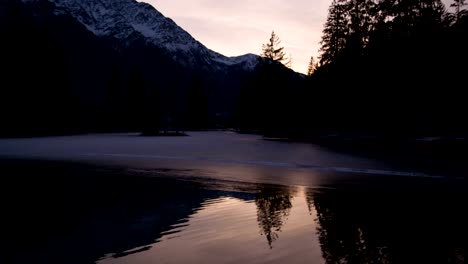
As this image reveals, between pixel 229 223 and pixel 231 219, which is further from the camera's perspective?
pixel 231 219

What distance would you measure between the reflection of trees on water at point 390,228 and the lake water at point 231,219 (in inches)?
0.6

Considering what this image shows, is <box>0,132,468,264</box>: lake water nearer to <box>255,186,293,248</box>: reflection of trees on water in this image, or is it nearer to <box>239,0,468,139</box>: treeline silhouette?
<box>255,186,293,248</box>: reflection of trees on water

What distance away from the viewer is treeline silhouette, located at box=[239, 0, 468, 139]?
32.8 meters

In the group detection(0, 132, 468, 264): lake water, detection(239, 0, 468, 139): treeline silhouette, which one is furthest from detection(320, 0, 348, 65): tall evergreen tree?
detection(0, 132, 468, 264): lake water

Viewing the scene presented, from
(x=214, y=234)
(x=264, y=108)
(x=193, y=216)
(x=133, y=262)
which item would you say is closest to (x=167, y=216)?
(x=193, y=216)

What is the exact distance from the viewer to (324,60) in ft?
166

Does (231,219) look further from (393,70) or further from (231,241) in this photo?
(393,70)

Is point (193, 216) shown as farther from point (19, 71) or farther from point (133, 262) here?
point (19, 71)

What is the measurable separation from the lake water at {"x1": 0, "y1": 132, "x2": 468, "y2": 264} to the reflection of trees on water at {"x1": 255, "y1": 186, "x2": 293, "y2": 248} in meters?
0.02

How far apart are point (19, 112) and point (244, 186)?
4927cm

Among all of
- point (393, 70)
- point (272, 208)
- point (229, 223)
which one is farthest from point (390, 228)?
point (393, 70)

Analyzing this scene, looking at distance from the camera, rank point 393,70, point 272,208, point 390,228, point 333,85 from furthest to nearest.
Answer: point 333,85
point 393,70
point 272,208
point 390,228

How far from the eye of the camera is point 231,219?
19.0 feet

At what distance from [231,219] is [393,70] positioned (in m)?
33.8
